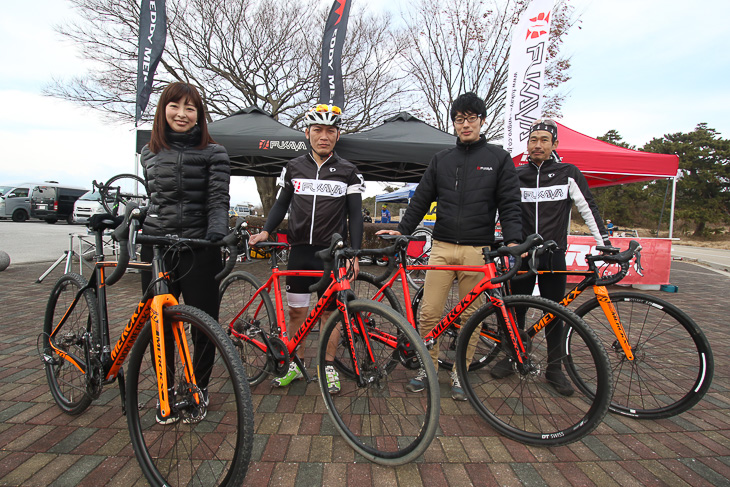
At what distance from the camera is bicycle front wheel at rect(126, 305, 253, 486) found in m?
1.46

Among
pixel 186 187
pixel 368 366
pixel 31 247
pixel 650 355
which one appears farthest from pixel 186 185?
pixel 31 247

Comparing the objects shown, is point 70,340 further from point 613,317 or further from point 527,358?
point 613,317

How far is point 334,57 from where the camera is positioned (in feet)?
29.3

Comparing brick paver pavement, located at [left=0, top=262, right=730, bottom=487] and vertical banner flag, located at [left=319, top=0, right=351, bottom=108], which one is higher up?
vertical banner flag, located at [left=319, top=0, right=351, bottom=108]

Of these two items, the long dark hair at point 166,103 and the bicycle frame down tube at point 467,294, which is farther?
the bicycle frame down tube at point 467,294

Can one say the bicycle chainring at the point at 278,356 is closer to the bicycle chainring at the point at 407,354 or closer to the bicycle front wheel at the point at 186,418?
the bicycle front wheel at the point at 186,418

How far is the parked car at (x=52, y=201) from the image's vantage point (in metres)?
21.5

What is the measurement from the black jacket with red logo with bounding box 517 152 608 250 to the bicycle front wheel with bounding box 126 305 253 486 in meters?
2.46

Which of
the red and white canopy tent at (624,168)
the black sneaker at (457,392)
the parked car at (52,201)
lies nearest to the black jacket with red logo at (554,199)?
the black sneaker at (457,392)

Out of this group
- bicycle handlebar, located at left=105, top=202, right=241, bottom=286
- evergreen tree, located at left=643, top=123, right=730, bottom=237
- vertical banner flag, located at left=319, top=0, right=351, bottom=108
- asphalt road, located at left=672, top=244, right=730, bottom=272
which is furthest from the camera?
evergreen tree, located at left=643, top=123, right=730, bottom=237

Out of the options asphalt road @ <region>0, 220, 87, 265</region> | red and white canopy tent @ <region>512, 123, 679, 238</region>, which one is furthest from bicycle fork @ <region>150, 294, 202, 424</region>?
asphalt road @ <region>0, 220, 87, 265</region>

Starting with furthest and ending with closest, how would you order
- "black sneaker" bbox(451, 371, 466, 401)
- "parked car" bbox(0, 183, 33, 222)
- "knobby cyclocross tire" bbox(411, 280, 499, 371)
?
"parked car" bbox(0, 183, 33, 222), "knobby cyclocross tire" bbox(411, 280, 499, 371), "black sneaker" bbox(451, 371, 466, 401)

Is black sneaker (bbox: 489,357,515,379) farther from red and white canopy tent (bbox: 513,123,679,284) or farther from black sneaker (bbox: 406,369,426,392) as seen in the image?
red and white canopy tent (bbox: 513,123,679,284)

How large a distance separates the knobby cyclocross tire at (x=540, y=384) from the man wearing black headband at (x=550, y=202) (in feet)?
0.99
